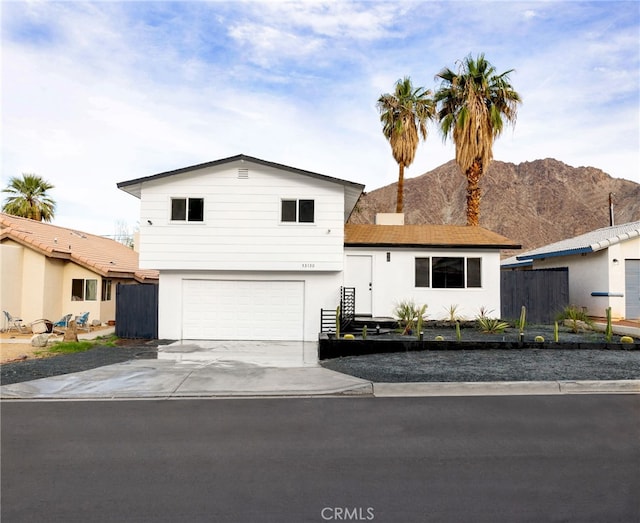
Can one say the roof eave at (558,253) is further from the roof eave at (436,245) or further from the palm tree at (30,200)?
the palm tree at (30,200)

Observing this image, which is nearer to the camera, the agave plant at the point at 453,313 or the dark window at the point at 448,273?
the agave plant at the point at 453,313

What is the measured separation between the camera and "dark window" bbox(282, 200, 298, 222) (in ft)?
60.4

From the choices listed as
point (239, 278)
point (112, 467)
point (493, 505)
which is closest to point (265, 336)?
point (239, 278)

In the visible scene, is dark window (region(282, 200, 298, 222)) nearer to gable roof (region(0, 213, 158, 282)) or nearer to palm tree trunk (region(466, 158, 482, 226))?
gable roof (region(0, 213, 158, 282))

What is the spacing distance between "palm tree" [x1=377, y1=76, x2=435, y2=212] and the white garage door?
51.4ft

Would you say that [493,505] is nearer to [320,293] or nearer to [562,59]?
[320,293]

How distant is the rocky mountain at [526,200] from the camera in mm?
105188

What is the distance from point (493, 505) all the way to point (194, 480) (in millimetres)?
2916

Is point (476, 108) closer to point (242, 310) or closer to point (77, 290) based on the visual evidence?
point (242, 310)

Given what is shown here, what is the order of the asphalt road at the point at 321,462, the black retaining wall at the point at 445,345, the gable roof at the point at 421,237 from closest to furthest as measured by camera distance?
1. the asphalt road at the point at 321,462
2. the black retaining wall at the point at 445,345
3. the gable roof at the point at 421,237

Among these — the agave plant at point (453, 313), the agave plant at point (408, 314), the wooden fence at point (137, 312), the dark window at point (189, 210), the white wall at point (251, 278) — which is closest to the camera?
the agave plant at point (408, 314)

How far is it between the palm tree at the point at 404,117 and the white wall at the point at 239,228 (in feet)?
49.4

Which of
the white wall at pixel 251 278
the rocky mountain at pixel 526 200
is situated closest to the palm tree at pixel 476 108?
the white wall at pixel 251 278

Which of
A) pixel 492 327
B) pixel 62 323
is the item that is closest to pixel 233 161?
pixel 62 323
